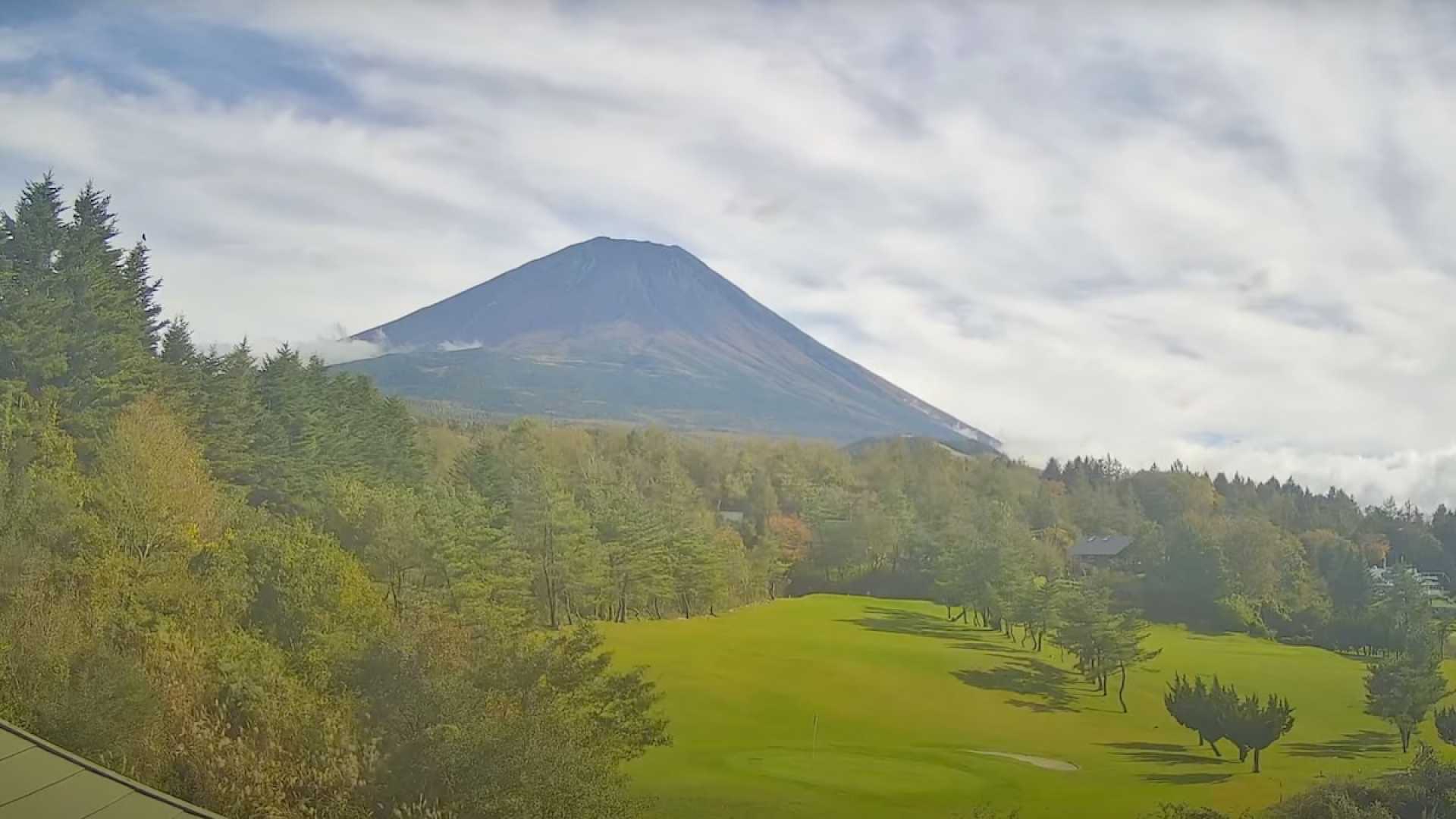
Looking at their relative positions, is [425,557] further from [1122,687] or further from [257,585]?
[1122,687]

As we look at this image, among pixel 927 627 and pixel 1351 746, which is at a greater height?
pixel 927 627

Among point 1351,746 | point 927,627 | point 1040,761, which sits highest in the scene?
point 927,627

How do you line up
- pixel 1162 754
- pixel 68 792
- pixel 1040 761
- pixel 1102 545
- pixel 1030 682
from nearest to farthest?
pixel 68 792 < pixel 1162 754 < pixel 1040 761 < pixel 1030 682 < pixel 1102 545

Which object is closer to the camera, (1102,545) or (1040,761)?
(1040,761)

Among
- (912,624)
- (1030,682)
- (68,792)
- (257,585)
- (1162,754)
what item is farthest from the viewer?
(257,585)

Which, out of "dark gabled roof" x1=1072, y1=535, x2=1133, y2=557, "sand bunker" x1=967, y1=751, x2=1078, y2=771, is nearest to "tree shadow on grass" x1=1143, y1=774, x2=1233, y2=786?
"sand bunker" x1=967, y1=751, x2=1078, y2=771

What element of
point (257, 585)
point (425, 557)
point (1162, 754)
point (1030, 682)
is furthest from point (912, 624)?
point (257, 585)
